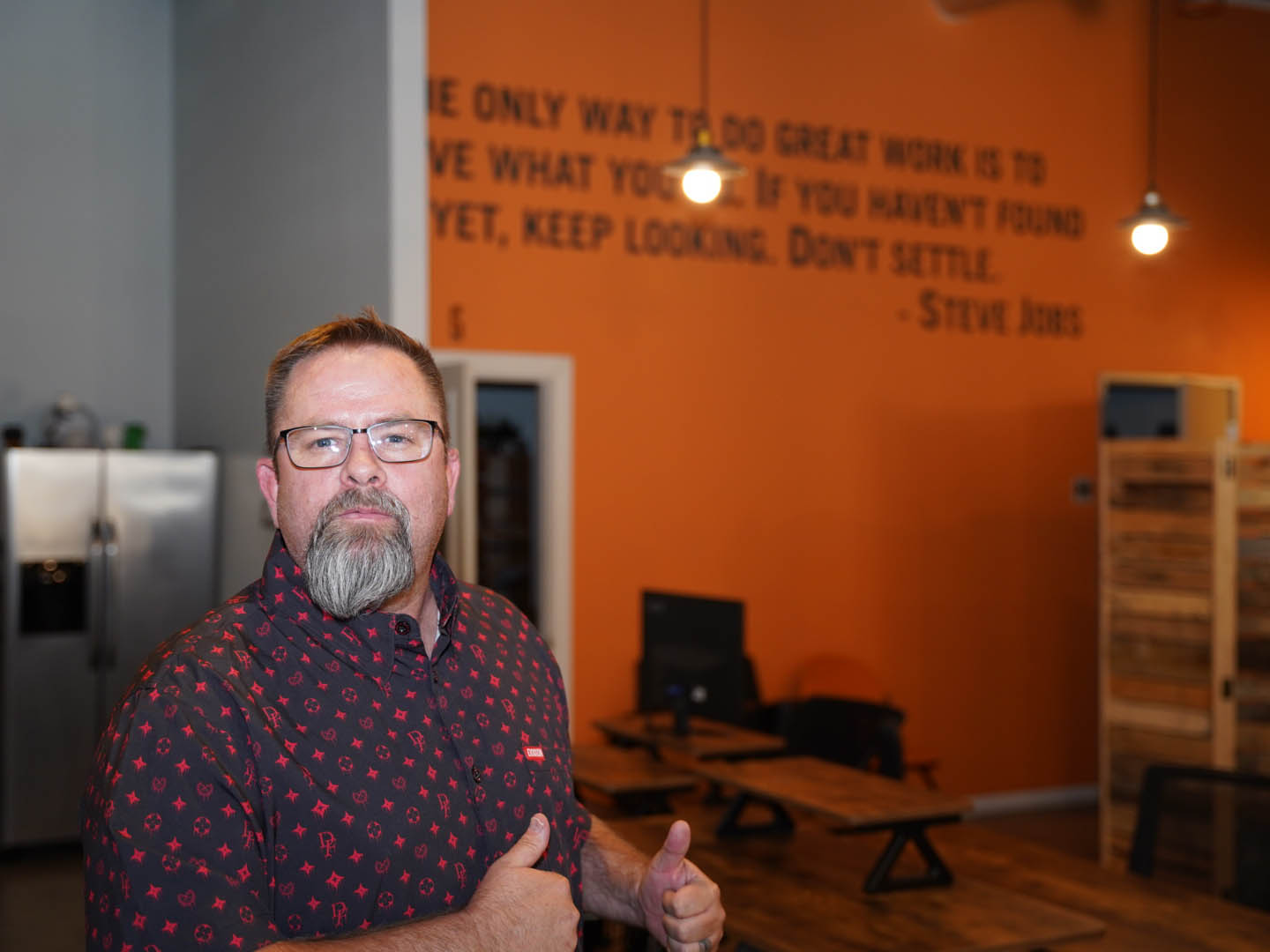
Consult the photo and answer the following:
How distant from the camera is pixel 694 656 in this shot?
15.1 feet

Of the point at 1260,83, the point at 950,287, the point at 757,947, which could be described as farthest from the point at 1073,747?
the point at 757,947

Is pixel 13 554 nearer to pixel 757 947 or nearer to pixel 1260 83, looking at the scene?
pixel 757 947

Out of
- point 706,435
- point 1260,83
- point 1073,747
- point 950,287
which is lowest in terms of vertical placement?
point 1073,747

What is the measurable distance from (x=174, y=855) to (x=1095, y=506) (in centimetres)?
653

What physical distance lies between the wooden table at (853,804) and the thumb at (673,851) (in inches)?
60.3

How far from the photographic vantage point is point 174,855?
1381mm

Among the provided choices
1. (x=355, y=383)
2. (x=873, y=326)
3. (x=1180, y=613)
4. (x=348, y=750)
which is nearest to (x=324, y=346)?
(x=355, y=383)

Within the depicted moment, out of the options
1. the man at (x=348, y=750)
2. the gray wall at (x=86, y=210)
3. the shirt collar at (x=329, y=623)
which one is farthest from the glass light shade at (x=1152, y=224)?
the gray wall at (x=86, y=210)

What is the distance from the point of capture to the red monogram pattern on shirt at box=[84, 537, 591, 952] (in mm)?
1387

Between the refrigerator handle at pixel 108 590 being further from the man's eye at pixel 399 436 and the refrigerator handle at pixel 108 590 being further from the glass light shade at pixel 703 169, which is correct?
the man's eye at pixel 399 436

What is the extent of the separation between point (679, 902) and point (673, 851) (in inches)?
2.6

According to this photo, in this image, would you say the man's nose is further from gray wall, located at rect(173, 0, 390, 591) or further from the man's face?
gray wall, located at rect(173, 0, 390, 591)

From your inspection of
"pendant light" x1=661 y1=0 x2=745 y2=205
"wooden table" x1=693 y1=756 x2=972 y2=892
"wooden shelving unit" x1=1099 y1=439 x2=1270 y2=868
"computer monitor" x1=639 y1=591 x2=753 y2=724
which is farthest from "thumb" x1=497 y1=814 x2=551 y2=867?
"wooden shelving unit" x1=1099 y1=439 x2=1270 y2=868

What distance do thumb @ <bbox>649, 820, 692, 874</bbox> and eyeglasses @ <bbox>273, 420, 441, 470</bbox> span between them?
601 millimetres
